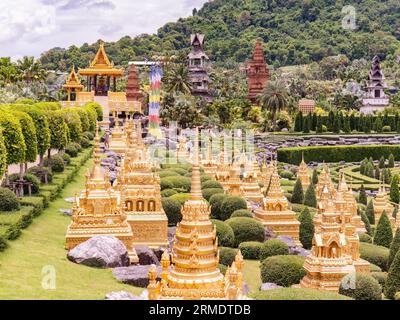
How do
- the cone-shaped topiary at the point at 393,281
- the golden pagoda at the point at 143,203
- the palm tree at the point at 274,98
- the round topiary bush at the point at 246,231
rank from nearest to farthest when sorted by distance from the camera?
the cone-shaped topiary at the point at 393,281
the golden pagoda at the point at 143,203
the round topiary bush at the point at 246,231
the palm tree at the point at 274,98

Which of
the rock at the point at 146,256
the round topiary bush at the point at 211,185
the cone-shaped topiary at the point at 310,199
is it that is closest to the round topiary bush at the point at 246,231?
the rock at the point at 146,256

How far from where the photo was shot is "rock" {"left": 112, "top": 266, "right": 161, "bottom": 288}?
1705 cm

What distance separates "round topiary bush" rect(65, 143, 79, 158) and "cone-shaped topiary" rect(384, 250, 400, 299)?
24.2 meters

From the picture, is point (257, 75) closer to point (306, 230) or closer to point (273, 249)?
point (306, 230)

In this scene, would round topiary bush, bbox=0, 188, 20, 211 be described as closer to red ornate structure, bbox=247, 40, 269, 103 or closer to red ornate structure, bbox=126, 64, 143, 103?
red ornate structure, bbox=126, 64, 143, 103

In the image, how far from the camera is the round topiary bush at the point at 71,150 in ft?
A: 127

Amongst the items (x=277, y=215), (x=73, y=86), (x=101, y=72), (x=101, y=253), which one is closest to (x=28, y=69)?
(x=73, y=86)

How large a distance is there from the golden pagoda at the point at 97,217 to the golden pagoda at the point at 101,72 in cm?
4400

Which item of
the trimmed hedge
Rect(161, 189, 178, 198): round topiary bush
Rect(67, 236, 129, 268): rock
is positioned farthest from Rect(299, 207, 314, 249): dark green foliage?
the trimmed hedge

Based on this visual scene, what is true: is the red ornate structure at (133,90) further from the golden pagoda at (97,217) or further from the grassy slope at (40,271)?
the golden pagoda at (97,217)

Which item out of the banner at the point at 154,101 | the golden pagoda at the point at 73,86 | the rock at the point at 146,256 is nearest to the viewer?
the rock at the point at 146,256

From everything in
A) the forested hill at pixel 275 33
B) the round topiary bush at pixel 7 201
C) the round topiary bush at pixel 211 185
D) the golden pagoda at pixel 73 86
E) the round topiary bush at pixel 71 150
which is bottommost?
the round topiary bush at pixel 211 185

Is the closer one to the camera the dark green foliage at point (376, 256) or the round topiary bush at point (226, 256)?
the round topiary bush at point (226, 256)

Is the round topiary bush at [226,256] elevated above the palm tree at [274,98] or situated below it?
below
